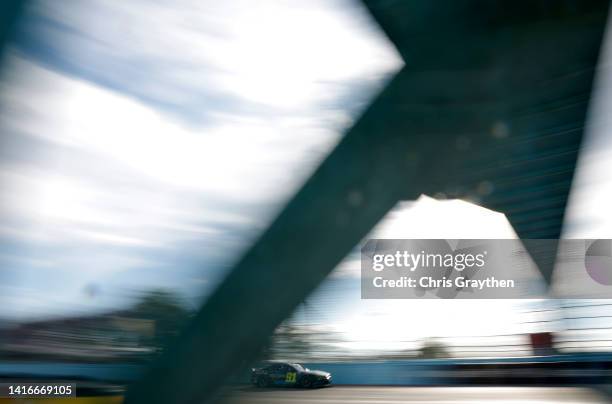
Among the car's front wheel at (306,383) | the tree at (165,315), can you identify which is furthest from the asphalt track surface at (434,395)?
the tree at (165,315)

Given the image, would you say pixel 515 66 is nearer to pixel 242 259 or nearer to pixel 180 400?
pixel 242 259

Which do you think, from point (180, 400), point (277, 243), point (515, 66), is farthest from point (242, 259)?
point (515, 66)

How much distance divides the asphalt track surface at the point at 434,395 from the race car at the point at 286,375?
5 centimetres

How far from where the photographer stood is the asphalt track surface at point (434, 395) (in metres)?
1.36

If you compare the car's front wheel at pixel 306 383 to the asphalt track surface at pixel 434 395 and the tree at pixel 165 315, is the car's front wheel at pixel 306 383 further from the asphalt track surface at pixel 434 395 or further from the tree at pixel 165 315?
the tree at pixel 165 315

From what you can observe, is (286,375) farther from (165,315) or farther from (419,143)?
(419,143)

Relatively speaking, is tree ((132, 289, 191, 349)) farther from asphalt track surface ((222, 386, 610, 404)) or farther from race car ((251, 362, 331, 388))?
asphalt track surface ((222, 386, 610, 404))

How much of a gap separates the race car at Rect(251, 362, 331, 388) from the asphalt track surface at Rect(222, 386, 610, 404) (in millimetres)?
48

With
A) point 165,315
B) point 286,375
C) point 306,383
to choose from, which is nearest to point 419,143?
point 165,315

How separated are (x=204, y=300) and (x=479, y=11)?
2.14 ft

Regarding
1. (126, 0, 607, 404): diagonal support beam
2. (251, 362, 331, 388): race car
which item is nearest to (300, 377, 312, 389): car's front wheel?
(251, 362, 331, 388): race car

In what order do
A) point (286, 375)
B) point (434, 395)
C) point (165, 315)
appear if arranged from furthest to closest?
1. point (434, 395)
2. point (286, 375)
3. point (165, 315)

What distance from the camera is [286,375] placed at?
1112mm

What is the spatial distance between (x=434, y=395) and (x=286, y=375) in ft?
1.50
